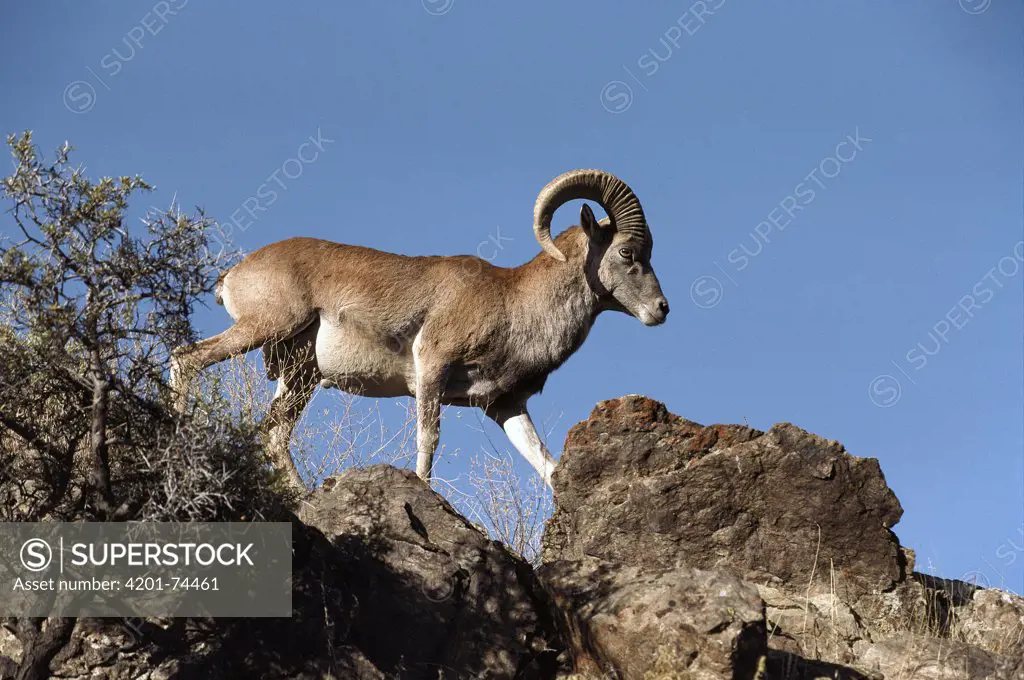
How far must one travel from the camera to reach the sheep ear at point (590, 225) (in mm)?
12883

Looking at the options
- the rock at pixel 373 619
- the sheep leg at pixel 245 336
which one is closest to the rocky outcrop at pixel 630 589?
the rock at pixel 373 619

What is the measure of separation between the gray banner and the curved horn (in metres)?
6.61

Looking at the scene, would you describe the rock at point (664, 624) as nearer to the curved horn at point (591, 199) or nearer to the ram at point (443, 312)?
the ram at point (443, 312)

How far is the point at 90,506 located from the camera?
283 inches

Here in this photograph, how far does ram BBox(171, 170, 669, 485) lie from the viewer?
12.5m

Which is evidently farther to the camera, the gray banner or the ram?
the ram

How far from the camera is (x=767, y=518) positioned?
9.80 meters

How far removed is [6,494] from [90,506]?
55cm

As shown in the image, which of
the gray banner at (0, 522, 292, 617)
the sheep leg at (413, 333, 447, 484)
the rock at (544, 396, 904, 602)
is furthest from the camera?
the sheep leg at (413, 333, 447, 484)

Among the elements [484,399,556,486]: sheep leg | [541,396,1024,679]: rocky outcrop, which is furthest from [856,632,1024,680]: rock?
[484,399,556,486]: sheep leg

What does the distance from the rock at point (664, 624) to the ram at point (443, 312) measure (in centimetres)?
450

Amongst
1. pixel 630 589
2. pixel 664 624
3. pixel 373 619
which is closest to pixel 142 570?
pixel 373 619

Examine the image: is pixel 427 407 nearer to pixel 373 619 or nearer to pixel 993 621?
pixel 373 619

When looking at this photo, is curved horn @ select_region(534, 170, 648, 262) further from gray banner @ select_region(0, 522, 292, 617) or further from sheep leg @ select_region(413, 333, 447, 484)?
gray banner @ select_region(0, 522, 292, 617)
